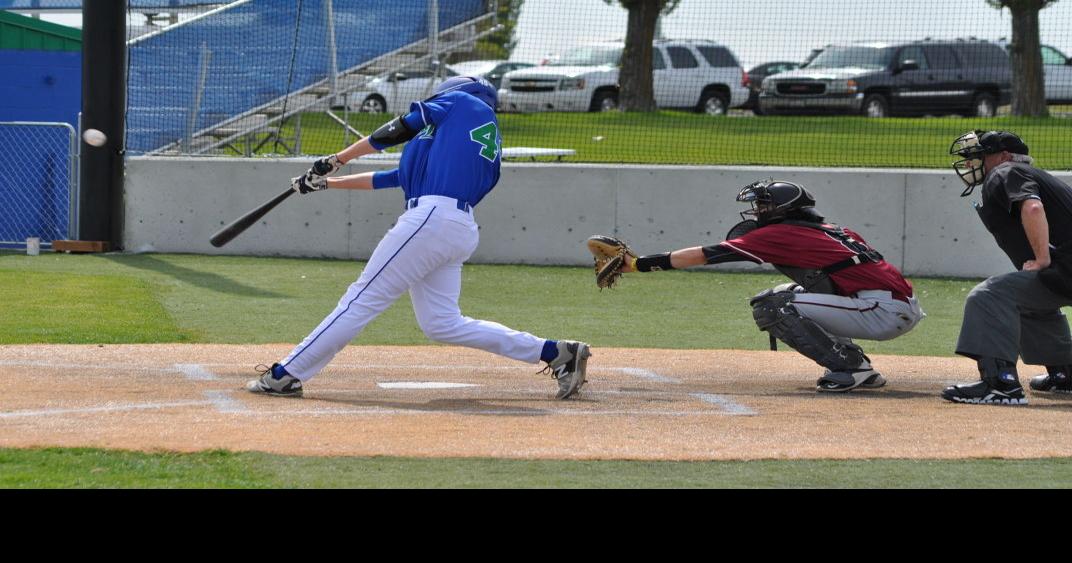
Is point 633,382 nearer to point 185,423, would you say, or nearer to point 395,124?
point 395,124

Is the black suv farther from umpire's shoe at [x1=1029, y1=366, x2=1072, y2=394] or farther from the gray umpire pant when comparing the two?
the gray umpire pant

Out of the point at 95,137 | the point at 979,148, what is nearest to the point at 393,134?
the point at 979,148

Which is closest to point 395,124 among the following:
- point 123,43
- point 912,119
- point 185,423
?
point 185,423

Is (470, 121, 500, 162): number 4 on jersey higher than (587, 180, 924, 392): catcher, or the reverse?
(470, 121, 500, 162): number 4 on jersey

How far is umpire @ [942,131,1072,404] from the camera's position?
6.75 m

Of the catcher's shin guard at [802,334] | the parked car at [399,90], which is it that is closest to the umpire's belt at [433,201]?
the catcher's shin guard at [802,334]

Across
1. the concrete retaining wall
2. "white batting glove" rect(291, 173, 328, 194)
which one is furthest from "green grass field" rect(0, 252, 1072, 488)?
"white batting glove" rect(291, 173, 328, 194)

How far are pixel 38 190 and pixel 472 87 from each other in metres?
8.92

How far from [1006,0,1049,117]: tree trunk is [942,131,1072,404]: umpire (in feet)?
25.5

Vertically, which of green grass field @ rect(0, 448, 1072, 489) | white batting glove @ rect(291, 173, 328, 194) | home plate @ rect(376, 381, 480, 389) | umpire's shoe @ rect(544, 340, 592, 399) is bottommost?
home plate @ rect(376, 381, 480, 389)

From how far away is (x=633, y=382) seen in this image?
290 inches

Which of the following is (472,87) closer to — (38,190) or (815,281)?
(815,281)

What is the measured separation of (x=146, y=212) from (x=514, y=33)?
4646 mm

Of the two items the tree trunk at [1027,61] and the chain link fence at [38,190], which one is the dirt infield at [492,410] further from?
the tree trunk at [1027,61]
